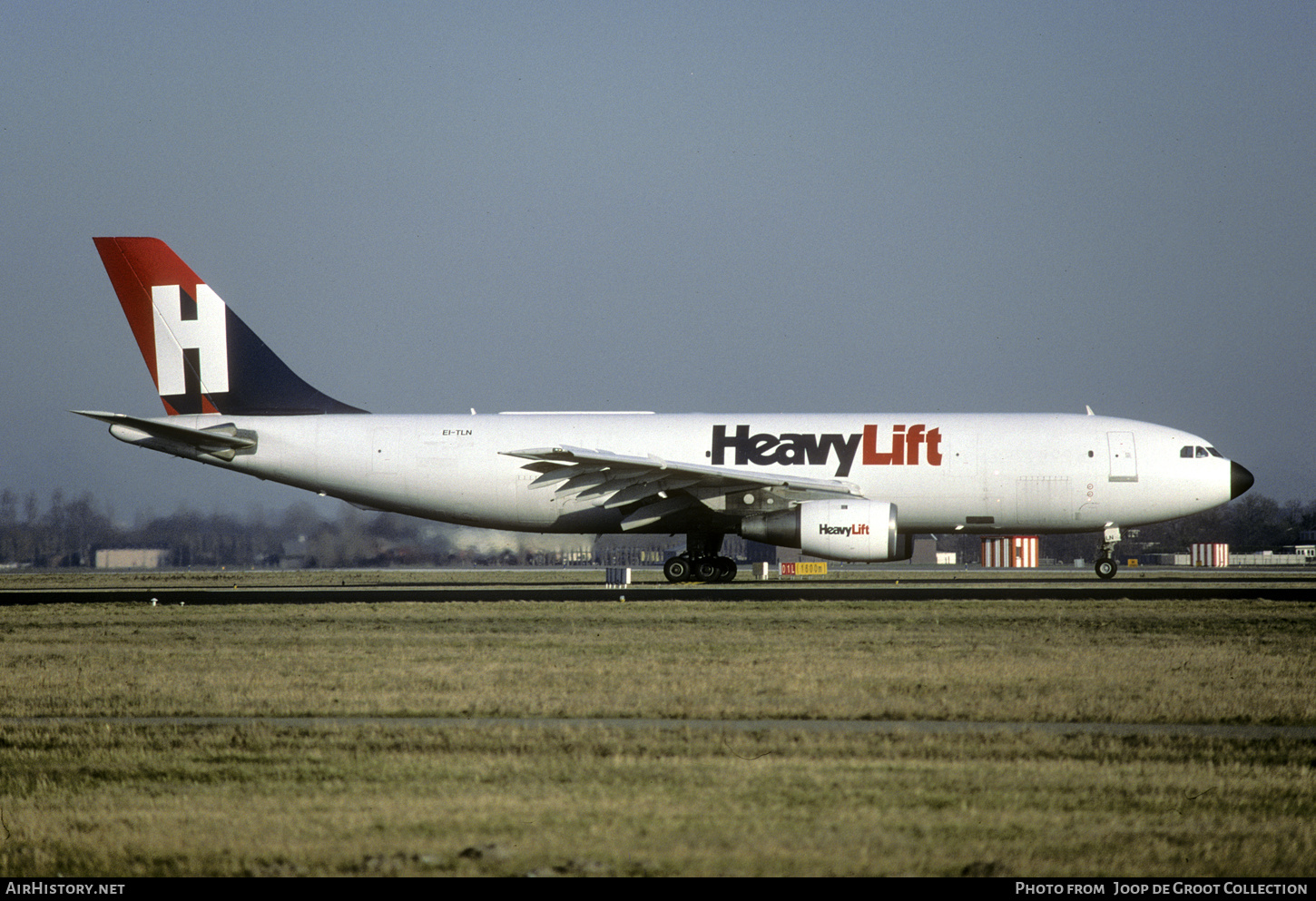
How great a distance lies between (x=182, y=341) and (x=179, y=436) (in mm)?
2755

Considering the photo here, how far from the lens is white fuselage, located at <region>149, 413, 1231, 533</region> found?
28281 mm

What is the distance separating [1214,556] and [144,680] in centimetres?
5753

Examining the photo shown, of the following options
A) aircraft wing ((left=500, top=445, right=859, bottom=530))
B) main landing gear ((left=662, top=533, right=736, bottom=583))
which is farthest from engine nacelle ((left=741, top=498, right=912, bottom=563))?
main landing gear ((left=662, top=533, right=736, bottom=583))

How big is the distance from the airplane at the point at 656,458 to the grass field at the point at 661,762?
11903mm

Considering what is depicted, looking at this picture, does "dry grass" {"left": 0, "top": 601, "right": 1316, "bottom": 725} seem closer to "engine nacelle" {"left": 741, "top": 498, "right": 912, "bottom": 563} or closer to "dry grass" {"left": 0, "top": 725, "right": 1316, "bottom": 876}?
"dry grass" {"left": 0, "top": 725, "right": 1316, "bottom": 876}

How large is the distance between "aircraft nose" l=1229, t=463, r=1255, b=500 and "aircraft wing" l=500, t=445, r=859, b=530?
339 inches

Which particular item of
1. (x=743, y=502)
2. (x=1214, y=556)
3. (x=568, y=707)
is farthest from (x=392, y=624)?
(x=1214, y=556)

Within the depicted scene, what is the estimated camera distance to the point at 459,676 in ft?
40.4

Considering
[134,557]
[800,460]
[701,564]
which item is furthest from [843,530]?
[134,557]

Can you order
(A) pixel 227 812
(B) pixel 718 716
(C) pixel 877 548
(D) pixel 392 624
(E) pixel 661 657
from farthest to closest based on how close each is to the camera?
(C) pixel 877 548
(D) pixel 392 624
(E) pixel 661 657
(B) pixel 718 716
(A) pixel 227 812

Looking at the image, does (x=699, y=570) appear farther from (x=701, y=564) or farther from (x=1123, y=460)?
(x=1123, y=460)

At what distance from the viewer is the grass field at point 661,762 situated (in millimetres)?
5938

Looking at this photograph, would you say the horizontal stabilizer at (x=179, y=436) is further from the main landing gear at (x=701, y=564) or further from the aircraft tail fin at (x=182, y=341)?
the main landing gear at (x=701, y=564)
